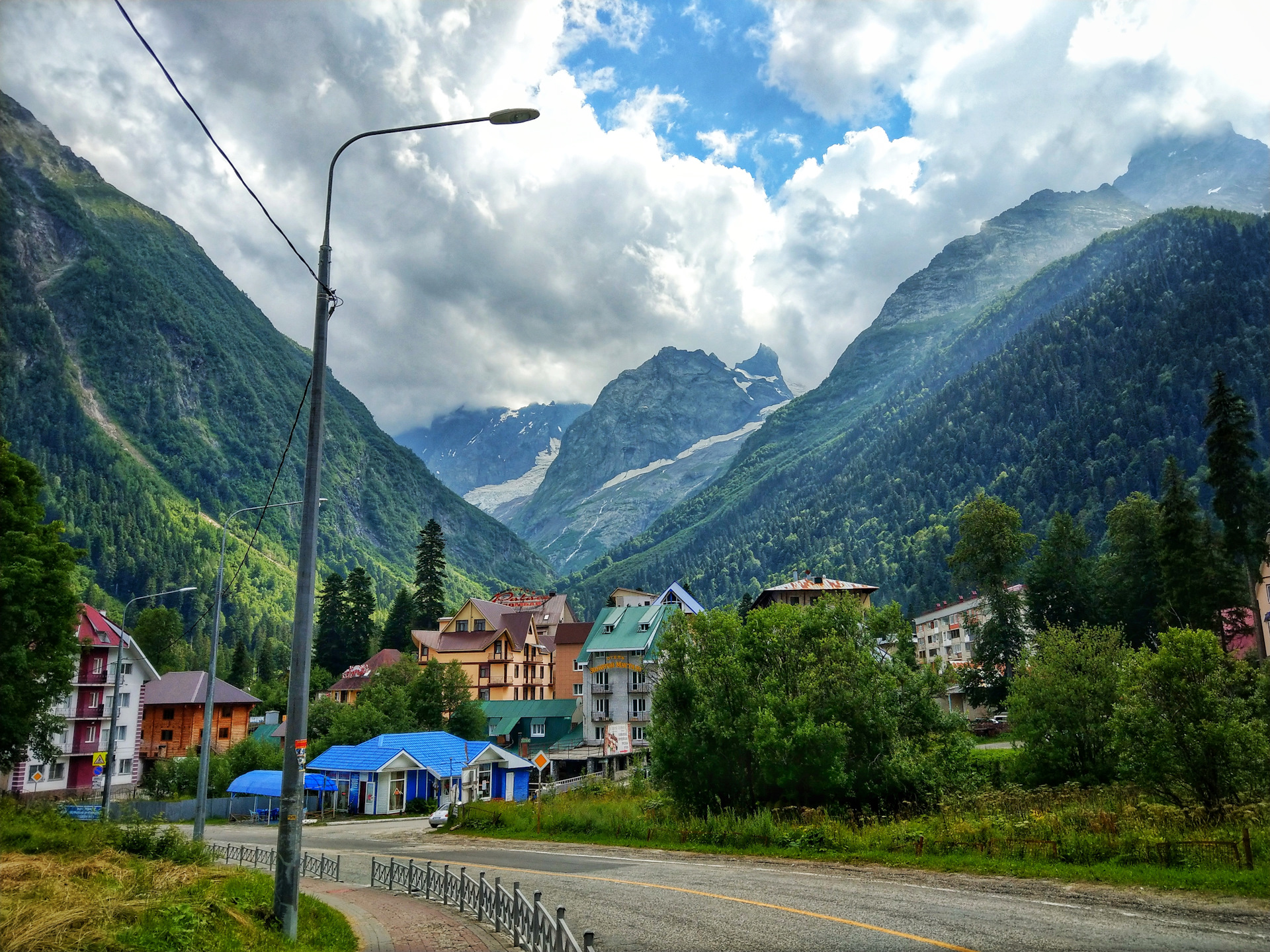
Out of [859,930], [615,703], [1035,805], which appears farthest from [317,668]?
[859,930]

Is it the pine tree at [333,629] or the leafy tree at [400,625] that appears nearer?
the pine tree at [333,629]

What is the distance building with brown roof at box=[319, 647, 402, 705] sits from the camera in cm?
8475

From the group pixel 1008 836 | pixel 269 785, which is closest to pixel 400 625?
pixel 269 785

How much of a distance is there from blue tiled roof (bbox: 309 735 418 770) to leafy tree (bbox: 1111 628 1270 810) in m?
42.8

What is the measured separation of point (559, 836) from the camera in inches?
1259

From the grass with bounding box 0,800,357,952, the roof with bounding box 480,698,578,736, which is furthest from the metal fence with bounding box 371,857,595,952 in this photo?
the roof with bounding box 480,698,578,736

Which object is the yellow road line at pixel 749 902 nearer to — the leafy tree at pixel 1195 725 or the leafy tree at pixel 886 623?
the leafy tree at pixel 1195 725

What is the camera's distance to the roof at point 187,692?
7894 centimetres

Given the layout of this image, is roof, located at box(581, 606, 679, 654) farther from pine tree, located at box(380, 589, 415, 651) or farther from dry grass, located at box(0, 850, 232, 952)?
dry grass, located at box(0, 850, 232, 952)

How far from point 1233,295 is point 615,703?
184953 mm

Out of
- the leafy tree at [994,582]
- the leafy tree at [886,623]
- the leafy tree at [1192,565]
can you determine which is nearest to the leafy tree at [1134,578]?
the leafy tree at [994,582]

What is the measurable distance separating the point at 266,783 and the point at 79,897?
145 ft

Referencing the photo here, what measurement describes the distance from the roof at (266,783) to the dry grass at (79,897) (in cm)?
3684

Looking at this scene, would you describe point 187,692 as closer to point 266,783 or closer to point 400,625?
point 400,625
